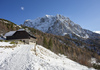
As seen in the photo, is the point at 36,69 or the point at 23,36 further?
the point at 23,36

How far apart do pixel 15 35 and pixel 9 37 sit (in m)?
4.27

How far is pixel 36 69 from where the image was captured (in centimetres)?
827

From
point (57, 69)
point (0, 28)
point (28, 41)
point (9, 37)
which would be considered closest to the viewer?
point (57, 69)

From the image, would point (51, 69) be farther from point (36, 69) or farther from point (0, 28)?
point (0, 28)

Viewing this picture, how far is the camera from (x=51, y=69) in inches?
364

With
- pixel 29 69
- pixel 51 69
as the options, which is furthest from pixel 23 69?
pixel 51 69

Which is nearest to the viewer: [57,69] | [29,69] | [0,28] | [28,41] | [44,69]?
[29,69]

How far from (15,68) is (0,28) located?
77146 mm

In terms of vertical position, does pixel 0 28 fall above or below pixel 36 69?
above

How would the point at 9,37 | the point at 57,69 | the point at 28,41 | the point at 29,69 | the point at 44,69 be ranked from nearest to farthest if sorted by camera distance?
the point at 29,69 < the point at 44,69 < the point at 57,69 < the point at 28,41 < the point at 9,37

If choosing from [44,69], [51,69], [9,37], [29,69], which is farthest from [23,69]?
[9,37]

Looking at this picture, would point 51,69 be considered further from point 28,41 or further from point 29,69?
point 28,41

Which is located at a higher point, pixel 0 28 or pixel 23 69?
pixel 0 28

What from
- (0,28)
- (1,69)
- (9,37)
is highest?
(0,28)
